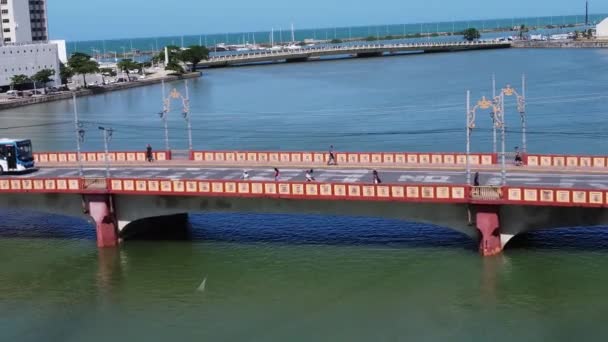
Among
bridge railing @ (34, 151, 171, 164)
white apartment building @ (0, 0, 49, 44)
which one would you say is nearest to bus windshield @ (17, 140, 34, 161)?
bridge railing @ (34, 151, 171, 164)

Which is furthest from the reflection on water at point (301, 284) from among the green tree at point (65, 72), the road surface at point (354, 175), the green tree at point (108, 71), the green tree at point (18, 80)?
the green tree at point (108, 71)

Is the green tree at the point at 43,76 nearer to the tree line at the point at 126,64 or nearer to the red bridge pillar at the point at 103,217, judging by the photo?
the tree line at the point at 126,64

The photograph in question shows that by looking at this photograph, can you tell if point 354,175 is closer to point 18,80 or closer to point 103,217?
point 103,217

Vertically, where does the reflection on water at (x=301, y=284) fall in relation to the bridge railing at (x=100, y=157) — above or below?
below

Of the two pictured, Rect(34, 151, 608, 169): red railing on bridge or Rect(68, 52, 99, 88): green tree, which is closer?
Rect(34, 151, 608, 169): red railing on bridge

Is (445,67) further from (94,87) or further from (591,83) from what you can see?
(94,87)

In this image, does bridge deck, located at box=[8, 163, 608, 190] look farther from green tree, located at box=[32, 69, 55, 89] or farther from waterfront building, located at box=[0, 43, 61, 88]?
green tree, located at box=[32, 69, 55, 89]
